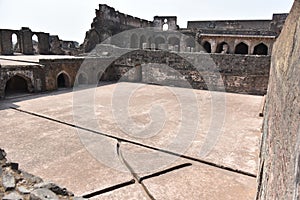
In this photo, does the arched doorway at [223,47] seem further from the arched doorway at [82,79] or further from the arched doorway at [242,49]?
the arched doorway at [82,79]

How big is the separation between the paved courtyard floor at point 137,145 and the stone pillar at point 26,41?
30.4 feet

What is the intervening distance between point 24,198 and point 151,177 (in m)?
2.23

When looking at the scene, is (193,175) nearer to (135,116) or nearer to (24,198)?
(24,198)

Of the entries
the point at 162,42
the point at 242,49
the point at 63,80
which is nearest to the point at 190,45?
the point at 162,42

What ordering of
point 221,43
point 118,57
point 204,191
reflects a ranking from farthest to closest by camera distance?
point 221,43 < point 118,57 < point 204,191

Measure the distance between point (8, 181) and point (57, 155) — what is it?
7.48ft

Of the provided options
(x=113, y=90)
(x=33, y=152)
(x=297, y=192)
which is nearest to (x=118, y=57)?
(x=113, y=90)

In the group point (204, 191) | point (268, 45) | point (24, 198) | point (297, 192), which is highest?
point (268, 45)

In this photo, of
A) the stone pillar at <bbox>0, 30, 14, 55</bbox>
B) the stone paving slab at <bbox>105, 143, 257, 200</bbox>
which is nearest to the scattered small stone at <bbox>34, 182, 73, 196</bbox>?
the stone paving slab at <bbox>105, 143, 257, 200</bbox>

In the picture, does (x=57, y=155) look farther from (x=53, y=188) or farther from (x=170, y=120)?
(x=170, y=120)

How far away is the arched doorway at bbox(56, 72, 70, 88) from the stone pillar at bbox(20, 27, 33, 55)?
6.12 meters

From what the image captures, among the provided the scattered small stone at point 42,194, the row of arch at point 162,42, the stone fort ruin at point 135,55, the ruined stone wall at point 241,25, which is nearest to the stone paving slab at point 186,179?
the scattered small stone at point 42,194

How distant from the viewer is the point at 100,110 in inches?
327

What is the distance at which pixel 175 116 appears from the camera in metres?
7.84
